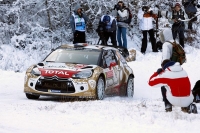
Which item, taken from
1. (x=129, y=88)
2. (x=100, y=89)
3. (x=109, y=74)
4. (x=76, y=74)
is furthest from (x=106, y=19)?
(x=76, y=74)

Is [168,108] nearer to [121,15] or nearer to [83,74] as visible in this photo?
[83,74]

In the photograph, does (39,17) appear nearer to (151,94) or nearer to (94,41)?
(94,41)

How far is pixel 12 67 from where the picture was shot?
72.3ft

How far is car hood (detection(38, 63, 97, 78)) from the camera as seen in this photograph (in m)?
13.5

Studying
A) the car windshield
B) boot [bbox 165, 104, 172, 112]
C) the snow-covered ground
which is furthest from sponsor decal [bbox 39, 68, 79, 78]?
boot [bbox 165, 104, 172, 112]

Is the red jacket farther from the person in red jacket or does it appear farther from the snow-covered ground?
the snow-covered ground

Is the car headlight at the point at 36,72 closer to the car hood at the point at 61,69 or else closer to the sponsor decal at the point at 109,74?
the car hood at the point at 61,69

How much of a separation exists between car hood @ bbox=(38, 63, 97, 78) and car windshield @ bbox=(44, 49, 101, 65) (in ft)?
1.72

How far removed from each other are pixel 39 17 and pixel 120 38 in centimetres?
618

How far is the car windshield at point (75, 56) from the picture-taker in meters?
14.5

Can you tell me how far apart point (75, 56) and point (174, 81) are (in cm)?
532

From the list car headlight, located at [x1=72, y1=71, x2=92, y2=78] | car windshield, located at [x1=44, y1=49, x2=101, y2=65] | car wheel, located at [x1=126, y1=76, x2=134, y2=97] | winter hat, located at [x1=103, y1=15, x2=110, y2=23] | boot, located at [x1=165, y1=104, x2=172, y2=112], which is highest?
winter hat, located at [x1=103, y1=15, x2=110, y2=23]

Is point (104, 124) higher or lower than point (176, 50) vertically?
lower

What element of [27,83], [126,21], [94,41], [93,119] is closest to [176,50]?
[93,119]
